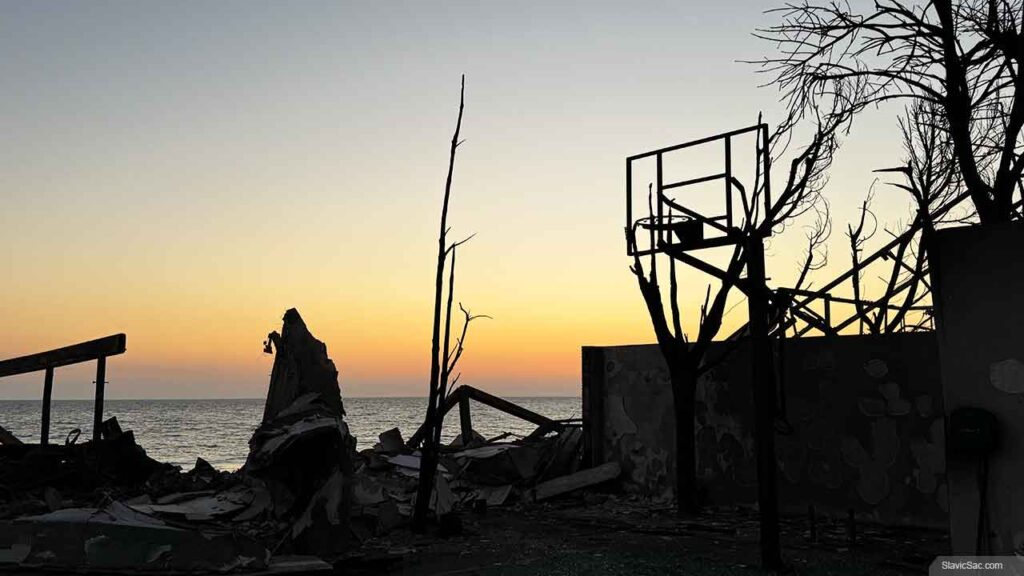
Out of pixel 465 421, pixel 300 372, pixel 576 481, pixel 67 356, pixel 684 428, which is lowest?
pixel 576 481

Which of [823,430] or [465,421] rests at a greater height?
[823,430]

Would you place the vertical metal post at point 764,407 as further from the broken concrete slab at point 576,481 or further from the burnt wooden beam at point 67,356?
the burnt wooden beam at point 67,356

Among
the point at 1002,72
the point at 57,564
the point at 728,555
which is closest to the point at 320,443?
the point at 57,564

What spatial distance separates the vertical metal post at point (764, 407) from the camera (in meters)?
8.23

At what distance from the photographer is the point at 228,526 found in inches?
372

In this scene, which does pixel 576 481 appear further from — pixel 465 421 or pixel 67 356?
pixel 67 356

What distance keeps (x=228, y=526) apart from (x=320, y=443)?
4.62 feet

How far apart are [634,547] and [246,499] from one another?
460 cm

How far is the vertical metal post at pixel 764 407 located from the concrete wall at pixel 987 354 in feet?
5.77

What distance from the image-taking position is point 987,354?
21.5 ft

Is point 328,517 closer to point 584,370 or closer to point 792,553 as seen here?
point 792,553

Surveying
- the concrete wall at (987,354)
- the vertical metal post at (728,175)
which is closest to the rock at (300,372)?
the vertical metal post at (728,175)

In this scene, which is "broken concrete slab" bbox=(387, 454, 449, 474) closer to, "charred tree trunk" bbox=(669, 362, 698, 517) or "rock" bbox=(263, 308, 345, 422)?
"charred tree trunk" bbox=(669, 362, 698, 517)

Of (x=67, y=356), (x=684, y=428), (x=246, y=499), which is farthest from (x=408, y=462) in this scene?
(x=246, y=499)
